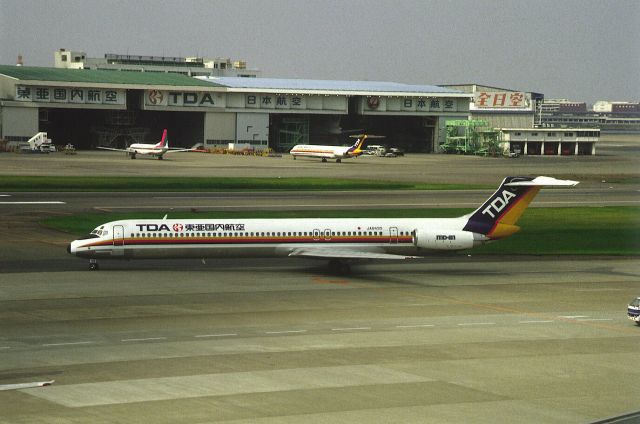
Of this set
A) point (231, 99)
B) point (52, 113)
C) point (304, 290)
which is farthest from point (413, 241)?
point (52, 113)

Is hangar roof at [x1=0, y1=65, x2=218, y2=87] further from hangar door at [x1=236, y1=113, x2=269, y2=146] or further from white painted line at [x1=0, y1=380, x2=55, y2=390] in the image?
white painted line at [x1=0, y1=380, x2=55, y2=390]

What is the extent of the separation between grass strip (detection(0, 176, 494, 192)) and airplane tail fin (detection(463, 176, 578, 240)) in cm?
5571

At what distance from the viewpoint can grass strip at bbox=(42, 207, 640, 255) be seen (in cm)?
7331

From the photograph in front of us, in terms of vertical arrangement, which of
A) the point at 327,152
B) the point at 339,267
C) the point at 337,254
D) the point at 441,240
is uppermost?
the point at 441,240

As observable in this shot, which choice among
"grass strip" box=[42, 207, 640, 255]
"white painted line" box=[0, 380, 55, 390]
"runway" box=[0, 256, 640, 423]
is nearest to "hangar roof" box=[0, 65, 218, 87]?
"grass strip" box=[42, 207, 640, 255]

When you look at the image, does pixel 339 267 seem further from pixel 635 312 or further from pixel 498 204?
pixel 635 312

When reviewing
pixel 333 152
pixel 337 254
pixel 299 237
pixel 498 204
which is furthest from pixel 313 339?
pixel 333 152

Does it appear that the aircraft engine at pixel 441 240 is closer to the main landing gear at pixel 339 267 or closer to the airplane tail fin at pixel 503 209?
the airplane tail fin at pixel 503 209

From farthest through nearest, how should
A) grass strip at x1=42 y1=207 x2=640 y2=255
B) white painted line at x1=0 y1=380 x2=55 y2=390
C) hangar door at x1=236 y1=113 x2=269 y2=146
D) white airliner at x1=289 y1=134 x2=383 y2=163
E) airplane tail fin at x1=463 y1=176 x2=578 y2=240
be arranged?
hangar door at x1=236 y1=113 x2=269 y2=146, white airliner at x1=289 y1=134 x2=383 y2=163, grass strip at x1=42 y1=207 x2=640 y2=255, airplane tail fin at x1=463 y1=176 x2=578 y2=240, white painted line at x1=0 y1=380 x2=55 y2=390

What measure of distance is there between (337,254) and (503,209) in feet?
37.6

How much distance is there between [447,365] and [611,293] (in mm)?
21725

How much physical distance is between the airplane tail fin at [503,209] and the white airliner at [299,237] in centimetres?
6

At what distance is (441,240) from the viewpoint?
2363 inches

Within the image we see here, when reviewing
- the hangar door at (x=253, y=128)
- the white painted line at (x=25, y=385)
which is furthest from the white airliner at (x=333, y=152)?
the white painted line at (x=25, y=385)
